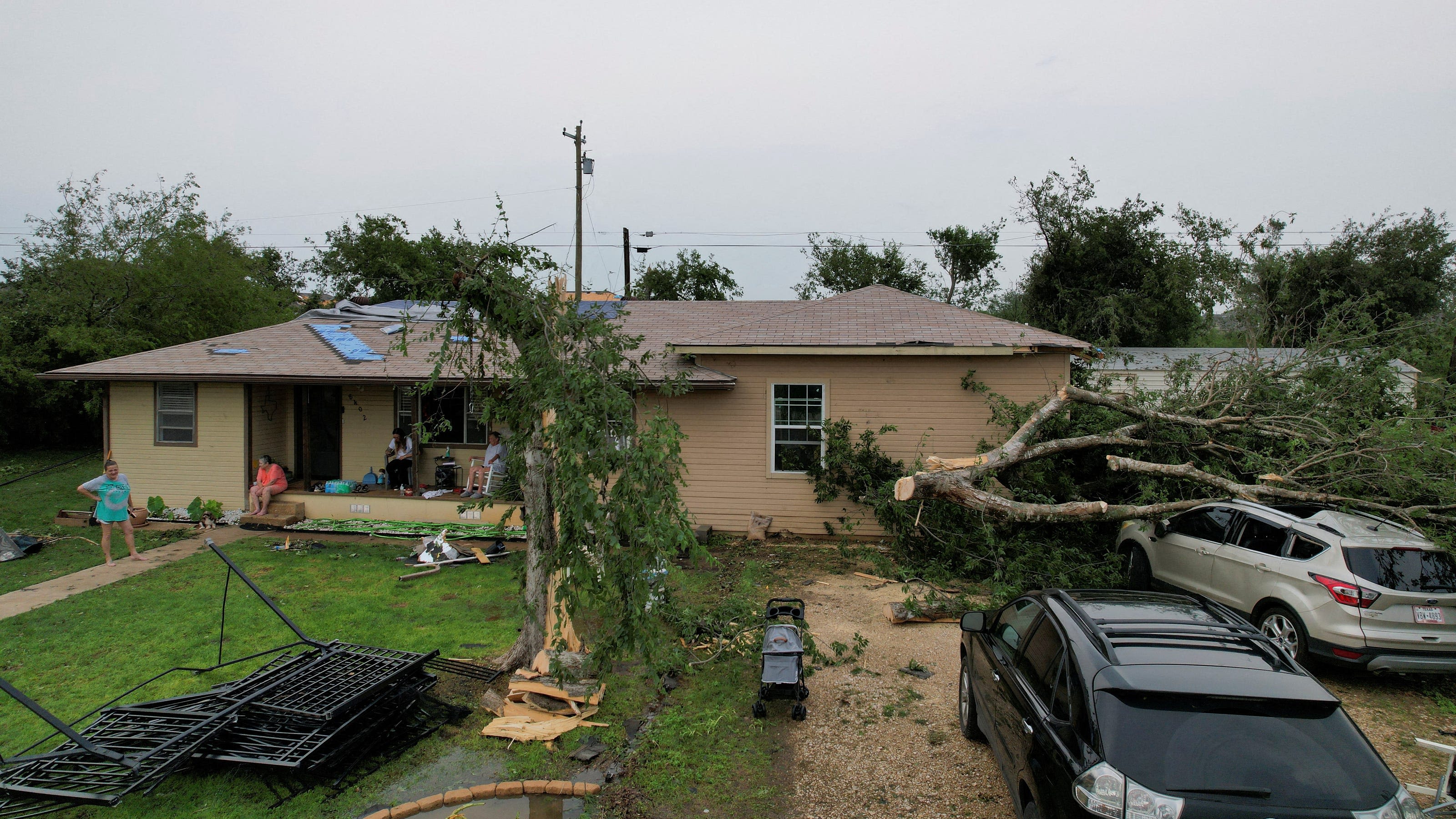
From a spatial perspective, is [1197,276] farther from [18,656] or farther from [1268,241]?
[18,656]

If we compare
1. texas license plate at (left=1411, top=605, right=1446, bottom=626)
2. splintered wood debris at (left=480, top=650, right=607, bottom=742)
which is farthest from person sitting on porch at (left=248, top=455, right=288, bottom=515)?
texas license plate at (left=1411, top=605, right=1446, bottom=626)

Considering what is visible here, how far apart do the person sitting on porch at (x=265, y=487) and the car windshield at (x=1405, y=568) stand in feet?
48.1

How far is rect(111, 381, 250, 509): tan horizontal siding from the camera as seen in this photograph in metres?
13.2

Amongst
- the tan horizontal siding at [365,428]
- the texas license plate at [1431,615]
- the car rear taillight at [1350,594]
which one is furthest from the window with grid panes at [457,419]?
the texas license plate at [1431,615]

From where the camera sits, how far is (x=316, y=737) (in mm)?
4871

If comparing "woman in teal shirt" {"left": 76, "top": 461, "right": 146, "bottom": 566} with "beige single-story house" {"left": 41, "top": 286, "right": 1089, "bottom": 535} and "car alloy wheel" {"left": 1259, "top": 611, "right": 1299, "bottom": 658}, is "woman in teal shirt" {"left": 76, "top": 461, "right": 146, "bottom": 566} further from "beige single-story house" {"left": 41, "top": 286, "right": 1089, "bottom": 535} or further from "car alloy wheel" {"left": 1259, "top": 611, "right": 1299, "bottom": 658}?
"car alloy wheel" {"left": 1259, "top": 611, "right": 1299, "bottom": 658}

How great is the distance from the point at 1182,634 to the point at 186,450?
612 inches

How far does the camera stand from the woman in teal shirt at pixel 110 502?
1004 cm

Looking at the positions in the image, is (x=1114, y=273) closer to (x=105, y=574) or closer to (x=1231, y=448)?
(x=1231, y=448)

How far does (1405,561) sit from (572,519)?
6709 millimetres

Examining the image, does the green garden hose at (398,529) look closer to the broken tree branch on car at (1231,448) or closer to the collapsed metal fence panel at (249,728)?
the collapsed metal fence panel at (249,728)

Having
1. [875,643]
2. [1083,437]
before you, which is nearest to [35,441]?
[875,643]

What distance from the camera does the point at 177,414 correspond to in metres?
13.3

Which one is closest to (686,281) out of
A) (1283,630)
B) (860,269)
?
(860,269)
